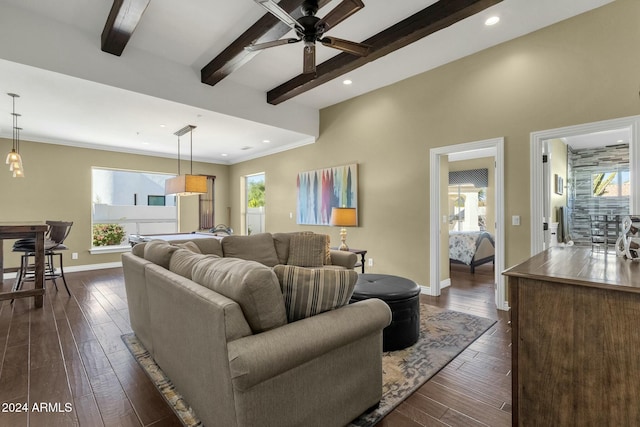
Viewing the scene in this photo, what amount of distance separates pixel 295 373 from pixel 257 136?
509cm

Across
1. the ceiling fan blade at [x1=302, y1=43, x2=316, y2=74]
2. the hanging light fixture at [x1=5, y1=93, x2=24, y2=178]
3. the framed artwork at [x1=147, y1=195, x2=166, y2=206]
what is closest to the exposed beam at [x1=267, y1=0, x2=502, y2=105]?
the ceiling fan blade at [x1=302, y1=43, x2=316, y2=74]

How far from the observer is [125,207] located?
7.02 meters

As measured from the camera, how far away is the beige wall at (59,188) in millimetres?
5562

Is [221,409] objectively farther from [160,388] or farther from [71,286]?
[71,286]

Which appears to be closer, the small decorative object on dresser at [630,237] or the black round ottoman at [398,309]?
the small decorative object on dresser at [630,237]

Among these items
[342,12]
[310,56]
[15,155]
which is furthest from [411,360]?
[15,155]

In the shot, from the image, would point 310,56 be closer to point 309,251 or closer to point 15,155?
point 309,251

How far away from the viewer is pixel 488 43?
3.55m

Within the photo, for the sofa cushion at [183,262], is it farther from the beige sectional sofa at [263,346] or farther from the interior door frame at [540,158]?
the interior door frame at [540,158]

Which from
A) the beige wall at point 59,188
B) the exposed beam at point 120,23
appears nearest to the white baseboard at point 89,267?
the beige wall at point 59,188

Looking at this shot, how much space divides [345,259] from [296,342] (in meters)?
2.50

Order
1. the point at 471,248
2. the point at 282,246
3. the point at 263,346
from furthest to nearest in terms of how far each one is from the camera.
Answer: the point at 471,248, the point at 282,246, the point at 263,346

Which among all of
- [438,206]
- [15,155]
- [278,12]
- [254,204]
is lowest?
[438,206]

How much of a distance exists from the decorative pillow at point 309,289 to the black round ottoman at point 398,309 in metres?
0.86
